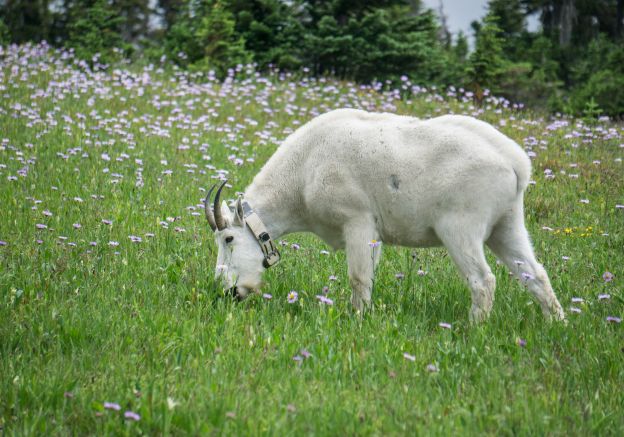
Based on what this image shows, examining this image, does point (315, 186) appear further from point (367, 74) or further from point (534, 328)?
point (367, 74)

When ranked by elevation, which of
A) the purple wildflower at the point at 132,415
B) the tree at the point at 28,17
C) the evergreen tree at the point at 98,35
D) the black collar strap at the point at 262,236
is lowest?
the tree at the point at 28,17

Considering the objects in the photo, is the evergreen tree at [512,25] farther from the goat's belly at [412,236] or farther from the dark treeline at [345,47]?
the goat's belly at [412,236]

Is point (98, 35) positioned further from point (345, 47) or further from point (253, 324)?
point (253, 324)

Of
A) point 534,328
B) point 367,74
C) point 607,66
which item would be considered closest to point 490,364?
point 534,328

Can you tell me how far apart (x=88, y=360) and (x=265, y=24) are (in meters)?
14.8

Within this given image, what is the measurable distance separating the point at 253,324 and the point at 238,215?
3.74 feet

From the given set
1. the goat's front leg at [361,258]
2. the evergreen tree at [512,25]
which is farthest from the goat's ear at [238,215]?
the evergreen tree at [512,25]

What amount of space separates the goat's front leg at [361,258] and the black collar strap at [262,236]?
0.72 metres

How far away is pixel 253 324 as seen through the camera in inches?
197

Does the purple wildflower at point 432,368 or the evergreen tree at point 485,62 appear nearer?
the purple wildflower at point 432,368

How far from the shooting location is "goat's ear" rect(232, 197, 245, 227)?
578 cm

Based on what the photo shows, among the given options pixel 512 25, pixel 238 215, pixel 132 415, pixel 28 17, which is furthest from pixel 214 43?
pixel 512 25

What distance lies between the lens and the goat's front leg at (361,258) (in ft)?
18.1

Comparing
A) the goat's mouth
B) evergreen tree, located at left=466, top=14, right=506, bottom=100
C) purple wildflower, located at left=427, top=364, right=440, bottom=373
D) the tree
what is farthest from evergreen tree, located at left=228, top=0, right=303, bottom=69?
purple wildflower, located at left=427, top=364, right=440, bottom=373
